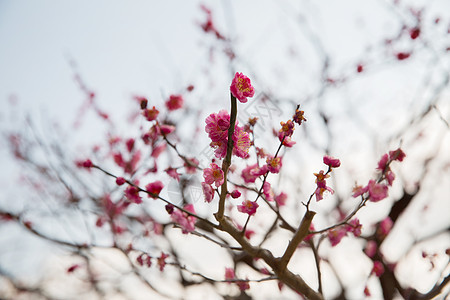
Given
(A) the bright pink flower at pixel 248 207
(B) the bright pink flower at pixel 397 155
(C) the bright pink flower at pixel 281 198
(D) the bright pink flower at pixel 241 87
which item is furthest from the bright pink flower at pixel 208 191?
(C) the bright pink flower at pixel 281 198

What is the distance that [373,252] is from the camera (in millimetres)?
4133

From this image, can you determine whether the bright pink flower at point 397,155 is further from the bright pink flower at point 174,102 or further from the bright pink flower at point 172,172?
the bright pink flower at point 174,102

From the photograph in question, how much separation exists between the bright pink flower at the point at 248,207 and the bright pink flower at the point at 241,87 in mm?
872

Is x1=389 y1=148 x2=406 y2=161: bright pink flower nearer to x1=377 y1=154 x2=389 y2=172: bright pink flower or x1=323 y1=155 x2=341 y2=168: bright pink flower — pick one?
x1=377 y1=154 x2=389 y2=172: bright pink flower

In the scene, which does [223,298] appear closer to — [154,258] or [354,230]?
[154,258]

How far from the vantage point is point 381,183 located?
2230 millimetres

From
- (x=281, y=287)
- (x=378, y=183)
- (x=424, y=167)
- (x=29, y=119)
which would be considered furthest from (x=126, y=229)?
(x=424, y=167)

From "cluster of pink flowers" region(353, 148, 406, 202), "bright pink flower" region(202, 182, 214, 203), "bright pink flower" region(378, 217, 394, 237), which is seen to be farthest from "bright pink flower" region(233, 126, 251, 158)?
"bright pink flower" region(378, 217, 394, 237)

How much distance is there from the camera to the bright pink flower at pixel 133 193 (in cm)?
206

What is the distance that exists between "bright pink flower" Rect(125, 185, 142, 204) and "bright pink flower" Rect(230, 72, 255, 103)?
1034 millimetres

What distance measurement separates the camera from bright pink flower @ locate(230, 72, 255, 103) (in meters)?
1.45

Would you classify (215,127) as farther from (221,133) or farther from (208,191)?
(208,191)

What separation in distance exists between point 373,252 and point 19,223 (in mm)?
4724

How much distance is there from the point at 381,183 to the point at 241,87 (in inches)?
57.7
